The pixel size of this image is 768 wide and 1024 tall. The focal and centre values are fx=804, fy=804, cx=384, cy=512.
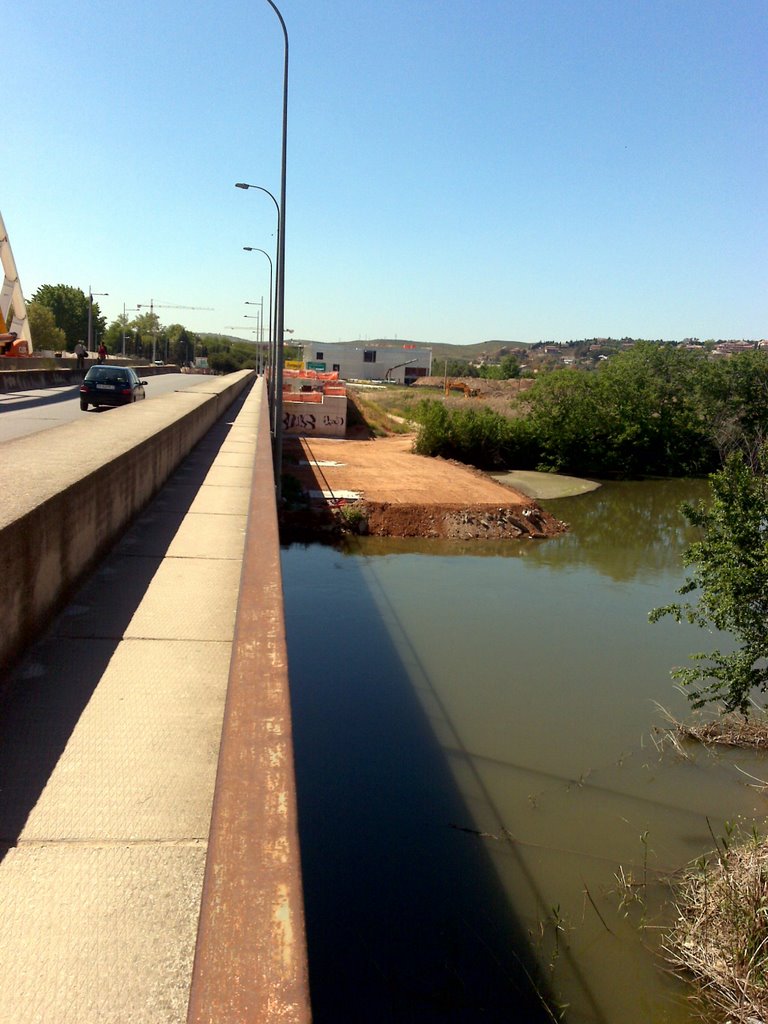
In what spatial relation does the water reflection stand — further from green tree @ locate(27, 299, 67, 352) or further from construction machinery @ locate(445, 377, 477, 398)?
green tree @ locate(27, 299, 67, 352)

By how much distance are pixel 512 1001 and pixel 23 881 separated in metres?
5.31

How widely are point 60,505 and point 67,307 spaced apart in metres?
133

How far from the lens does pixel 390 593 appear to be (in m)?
20.7

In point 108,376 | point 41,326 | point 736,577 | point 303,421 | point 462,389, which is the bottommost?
point 303,421

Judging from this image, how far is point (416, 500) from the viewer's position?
103 feet

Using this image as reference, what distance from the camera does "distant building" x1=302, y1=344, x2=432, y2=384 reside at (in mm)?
169375

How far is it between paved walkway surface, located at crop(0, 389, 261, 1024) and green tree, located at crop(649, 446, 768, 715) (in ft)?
25.1

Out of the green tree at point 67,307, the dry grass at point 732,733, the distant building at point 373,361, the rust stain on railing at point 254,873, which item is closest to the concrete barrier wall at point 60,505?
the rust stain on railing at point 254,873

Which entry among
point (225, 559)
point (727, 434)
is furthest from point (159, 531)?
point (727, 434)

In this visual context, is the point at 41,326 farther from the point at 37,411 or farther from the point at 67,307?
the point at 37,411

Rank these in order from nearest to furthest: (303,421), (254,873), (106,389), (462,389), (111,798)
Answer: (254,873) < (111,798) < (106,389) < (303,421) < (462,389)

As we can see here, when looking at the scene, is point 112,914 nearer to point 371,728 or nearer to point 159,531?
point 159,531

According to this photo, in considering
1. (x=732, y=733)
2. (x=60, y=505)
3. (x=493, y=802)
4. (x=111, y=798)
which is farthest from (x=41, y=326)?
(x=111, y=798)

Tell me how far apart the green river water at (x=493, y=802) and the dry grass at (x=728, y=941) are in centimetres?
29
